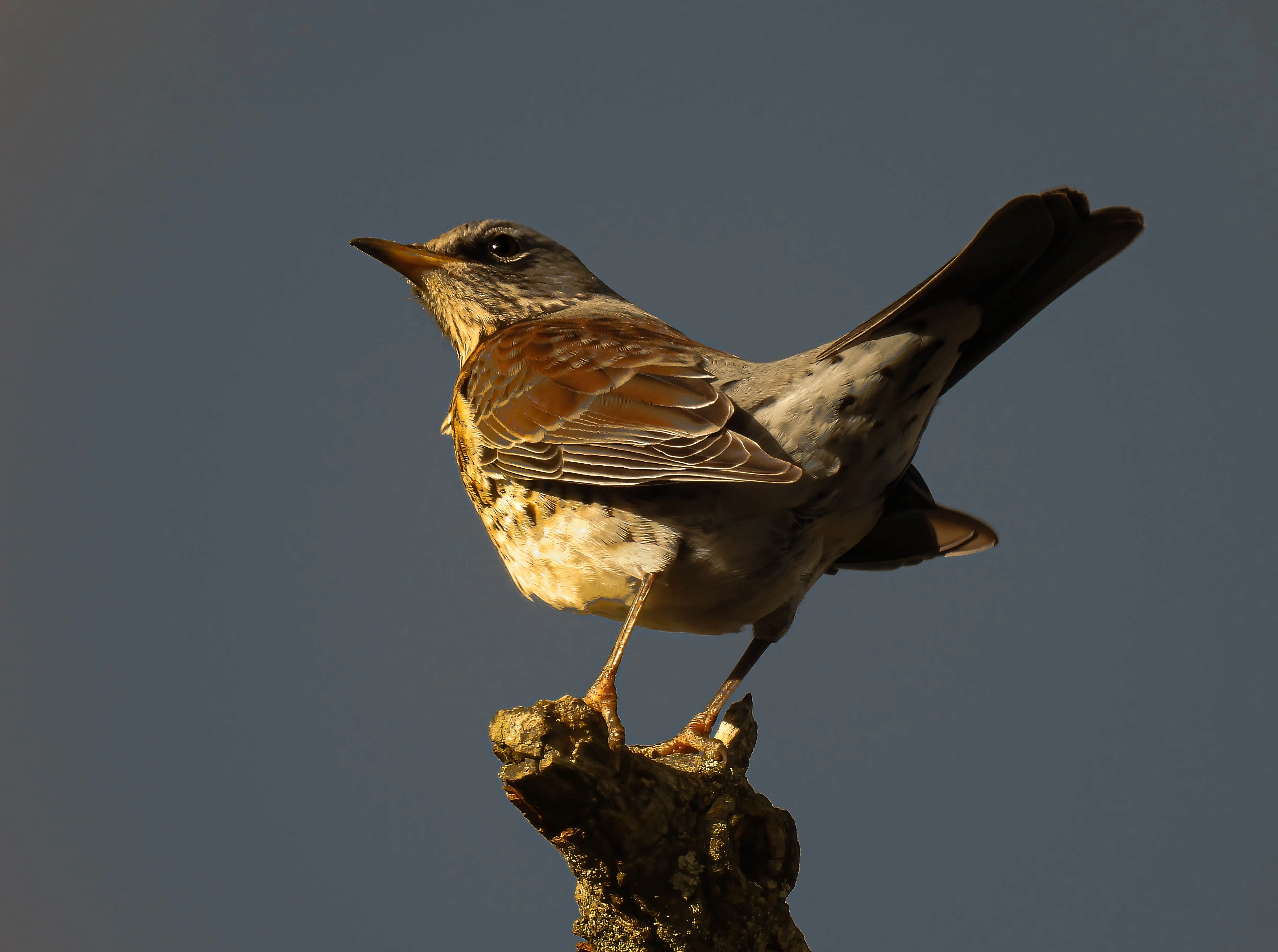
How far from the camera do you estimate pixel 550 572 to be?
2.55 meters

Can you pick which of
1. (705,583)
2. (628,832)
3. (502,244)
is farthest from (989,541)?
(502,244)

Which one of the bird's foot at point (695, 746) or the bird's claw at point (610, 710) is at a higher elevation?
the bird's claw at point (610, 710)

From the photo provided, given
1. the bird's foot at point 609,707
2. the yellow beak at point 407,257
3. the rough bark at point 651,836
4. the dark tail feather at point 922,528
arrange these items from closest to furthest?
1. the rough bark at point 651,836
2. the bird's foot at point 609,707
3. the dark tail feather at point 922,528
4. the yellow beak at point 407,257

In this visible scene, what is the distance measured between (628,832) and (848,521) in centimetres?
99

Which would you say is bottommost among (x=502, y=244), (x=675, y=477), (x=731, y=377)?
(x=675, y=477)

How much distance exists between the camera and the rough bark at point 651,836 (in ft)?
6.35

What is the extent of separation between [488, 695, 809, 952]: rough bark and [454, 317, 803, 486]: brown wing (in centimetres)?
60

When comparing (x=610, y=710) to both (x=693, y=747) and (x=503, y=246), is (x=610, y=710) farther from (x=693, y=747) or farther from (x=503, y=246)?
(x=503, y=246)

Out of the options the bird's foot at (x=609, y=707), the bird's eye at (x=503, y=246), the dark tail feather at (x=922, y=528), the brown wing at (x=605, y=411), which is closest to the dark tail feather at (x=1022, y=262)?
the brown wing at (x=605, y=411)

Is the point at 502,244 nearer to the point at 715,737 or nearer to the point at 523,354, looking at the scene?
the point at 523,354

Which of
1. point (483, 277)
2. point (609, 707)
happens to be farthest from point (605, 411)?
point (483, 277)

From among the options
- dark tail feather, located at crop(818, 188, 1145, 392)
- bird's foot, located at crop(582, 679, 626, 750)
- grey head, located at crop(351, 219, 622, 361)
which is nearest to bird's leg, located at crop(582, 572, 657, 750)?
bird's foot, located at crop(582, 679, 626, 750)

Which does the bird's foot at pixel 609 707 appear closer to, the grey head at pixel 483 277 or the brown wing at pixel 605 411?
the brown wing at pixel 605 411

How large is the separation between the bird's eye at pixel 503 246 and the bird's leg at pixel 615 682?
1.50 m
